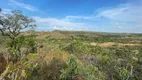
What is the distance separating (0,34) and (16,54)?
19.7 m

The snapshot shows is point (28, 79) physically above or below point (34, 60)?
below

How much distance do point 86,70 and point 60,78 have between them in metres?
1.05

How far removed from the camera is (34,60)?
7.17m

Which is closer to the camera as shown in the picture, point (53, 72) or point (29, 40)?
point (53, 72)

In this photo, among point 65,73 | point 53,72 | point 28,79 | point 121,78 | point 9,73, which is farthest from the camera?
point 121,78

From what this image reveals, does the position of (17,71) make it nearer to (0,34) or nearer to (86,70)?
(86,70)

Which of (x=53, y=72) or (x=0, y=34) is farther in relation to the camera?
(x=0, y=34)

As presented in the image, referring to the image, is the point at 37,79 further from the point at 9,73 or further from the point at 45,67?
the point at 9,73

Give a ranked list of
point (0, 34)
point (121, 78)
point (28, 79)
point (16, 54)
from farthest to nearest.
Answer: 1. point (0, 34)
2. point (121, 78)
3. point (16, 54)
4. point (28, 79)

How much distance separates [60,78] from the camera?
6.57 meters

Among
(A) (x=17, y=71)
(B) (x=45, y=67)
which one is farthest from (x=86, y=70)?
(A) (x=17, y=71)

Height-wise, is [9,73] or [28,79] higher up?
[9,73]

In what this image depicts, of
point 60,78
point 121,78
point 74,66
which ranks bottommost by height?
point 121,78

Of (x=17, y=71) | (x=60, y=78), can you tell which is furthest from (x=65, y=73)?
(x=17, y=71)
